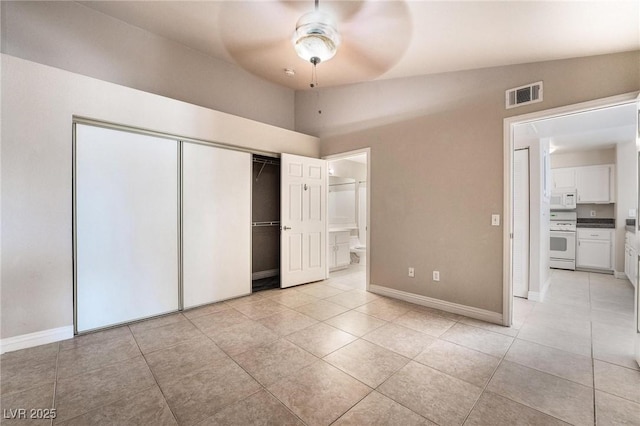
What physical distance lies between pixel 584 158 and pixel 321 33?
6.73 metres

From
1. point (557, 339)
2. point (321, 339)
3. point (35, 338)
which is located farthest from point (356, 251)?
point (35, 338)

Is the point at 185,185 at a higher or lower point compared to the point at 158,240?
higher

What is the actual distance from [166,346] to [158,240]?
1.21 meters

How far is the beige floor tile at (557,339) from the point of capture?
243 cm

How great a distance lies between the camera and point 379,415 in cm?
163

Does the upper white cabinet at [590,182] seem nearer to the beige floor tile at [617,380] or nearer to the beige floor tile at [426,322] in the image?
the beige floor tile at [617,380]

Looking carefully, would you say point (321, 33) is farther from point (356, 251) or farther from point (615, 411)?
point (356, 251)

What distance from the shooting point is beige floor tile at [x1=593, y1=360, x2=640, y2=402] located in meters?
1.83

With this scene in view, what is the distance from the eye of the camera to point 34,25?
287cm

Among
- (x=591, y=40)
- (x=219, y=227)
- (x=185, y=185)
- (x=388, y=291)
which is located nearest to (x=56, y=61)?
(x=185, y=185)

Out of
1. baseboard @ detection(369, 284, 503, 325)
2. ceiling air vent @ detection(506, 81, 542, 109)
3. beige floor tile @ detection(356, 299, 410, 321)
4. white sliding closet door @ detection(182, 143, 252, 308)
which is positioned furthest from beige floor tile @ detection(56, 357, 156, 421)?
ceiling air vent @ detection(506, 81, 542, 109)

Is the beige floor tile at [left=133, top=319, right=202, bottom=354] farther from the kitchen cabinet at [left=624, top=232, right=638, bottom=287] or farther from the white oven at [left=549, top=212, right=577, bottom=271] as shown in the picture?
the white oven at [left=549, top=212, right=577, bottom=271]

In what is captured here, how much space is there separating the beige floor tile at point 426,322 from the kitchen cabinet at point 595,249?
459 centimetres

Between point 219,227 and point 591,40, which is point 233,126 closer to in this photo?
point 219,227
